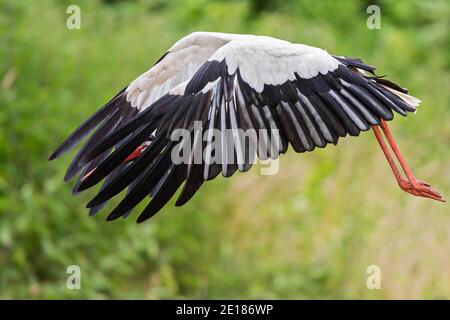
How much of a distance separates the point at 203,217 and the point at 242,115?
471 cm

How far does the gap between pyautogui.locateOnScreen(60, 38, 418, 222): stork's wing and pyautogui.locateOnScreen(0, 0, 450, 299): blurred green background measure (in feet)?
10.4

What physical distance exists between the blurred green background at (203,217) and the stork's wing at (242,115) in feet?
10.4

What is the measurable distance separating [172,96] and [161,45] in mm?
6023

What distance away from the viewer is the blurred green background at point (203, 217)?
10297 millimetres

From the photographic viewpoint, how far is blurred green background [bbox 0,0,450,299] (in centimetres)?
1030

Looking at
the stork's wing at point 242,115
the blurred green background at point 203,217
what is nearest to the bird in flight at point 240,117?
the stork's wing at point 242,115

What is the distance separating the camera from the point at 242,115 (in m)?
6.59

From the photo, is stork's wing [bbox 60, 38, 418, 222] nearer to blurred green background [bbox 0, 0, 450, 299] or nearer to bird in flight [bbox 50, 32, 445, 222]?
bird in flight [bbox 50, 32, 445, 222]

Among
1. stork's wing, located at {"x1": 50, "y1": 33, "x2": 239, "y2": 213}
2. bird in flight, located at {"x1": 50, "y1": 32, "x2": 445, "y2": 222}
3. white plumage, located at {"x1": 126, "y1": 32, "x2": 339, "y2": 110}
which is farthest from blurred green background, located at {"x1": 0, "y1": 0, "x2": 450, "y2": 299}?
white plumage, located at {"x1": 126, "y1": 32, "x2": 339, "y2": 110}

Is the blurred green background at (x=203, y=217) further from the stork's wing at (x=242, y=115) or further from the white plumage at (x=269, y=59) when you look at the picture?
the white plumage at (x=269, y=59)

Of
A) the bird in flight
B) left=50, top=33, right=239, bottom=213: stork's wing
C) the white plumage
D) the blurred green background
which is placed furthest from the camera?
the blurred green background
